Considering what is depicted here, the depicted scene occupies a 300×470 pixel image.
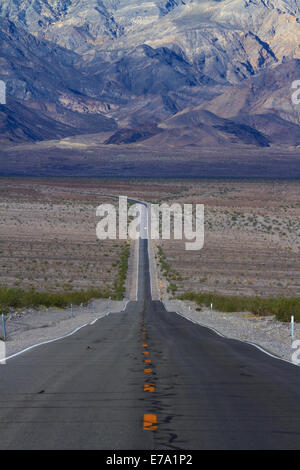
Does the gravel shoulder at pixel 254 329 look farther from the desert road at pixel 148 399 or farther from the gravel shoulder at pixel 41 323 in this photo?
the gravel shoulder at pixel 41 323

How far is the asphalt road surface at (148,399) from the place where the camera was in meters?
7.08

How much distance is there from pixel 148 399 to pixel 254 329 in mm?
13849

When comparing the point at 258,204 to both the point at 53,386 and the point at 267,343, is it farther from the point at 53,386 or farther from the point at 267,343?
the point at 53,386

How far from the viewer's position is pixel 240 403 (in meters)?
8.78

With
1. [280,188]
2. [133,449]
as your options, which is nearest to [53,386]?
[133,449]

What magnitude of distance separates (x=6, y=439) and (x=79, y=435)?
785mm

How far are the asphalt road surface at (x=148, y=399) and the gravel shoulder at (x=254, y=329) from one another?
192 centimetres

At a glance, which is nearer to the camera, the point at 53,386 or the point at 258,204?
the point at 53,386

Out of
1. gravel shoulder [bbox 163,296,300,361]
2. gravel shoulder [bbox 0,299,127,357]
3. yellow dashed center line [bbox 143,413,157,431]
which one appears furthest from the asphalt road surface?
gravel shoulder [bbox 0,299,127,357]

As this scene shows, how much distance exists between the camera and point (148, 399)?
29.1ft

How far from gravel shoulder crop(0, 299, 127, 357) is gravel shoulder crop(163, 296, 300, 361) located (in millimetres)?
4994

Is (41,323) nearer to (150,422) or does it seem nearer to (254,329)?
(254,329)

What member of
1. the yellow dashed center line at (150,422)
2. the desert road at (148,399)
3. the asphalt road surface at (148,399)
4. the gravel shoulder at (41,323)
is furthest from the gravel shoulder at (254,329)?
the yellow dashed center line at (150,422)

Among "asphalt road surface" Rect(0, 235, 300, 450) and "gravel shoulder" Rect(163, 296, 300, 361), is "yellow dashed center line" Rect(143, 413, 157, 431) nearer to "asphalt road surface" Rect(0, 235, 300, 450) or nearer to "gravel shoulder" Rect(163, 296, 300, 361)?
"asphalt road surface" Rect(0, 235, 300, 450)
